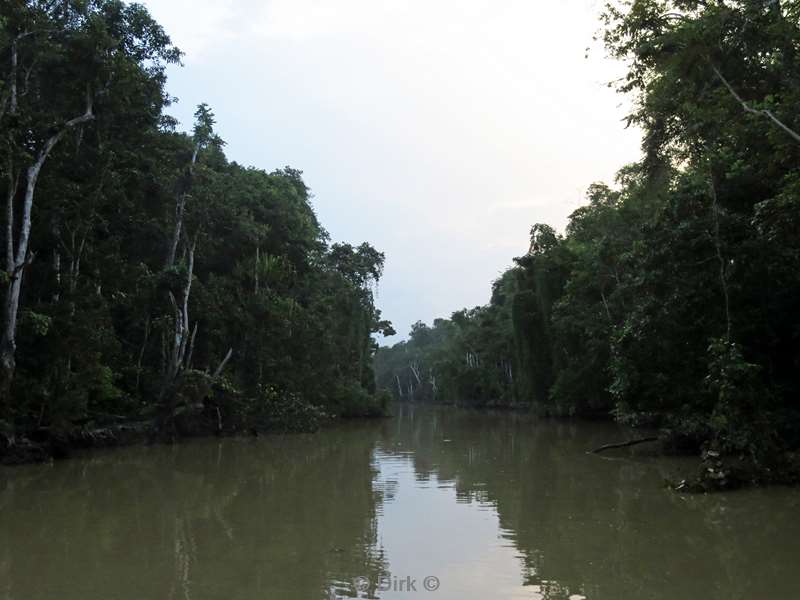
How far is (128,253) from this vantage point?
20625 mm

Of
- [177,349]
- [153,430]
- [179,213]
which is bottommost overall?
[153,430]

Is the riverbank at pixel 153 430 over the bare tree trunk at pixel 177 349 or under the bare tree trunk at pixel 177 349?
under

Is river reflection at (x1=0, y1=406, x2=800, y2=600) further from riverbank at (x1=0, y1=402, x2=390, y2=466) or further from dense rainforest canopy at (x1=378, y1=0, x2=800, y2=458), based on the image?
dense rainforest canopy at (x1=378, y1=0, x2=800, y2=458)

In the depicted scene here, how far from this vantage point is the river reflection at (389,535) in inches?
196

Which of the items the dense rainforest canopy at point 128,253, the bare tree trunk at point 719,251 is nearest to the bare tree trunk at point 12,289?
the dense rainforest canopy at point 128,253

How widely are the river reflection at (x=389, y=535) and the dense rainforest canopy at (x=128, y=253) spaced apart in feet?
9.44

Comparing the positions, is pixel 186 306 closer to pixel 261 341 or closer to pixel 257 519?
pixel 261 341

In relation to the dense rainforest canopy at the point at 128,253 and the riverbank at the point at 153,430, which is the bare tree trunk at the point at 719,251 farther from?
the riverbank at the point at 153,430


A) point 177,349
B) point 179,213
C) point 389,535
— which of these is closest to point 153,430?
point 177,349

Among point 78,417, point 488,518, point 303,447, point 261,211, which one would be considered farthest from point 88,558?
point 261,211

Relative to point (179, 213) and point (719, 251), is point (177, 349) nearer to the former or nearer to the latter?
point (179, 213)

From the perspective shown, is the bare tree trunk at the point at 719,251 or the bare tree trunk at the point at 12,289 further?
the bare tree trunk at the point at 12,289

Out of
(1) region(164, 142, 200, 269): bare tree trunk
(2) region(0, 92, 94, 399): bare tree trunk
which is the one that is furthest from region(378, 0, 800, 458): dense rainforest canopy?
(1) region(164, 142, 200, 269): bare tree trunk

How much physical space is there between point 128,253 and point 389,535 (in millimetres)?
16690
